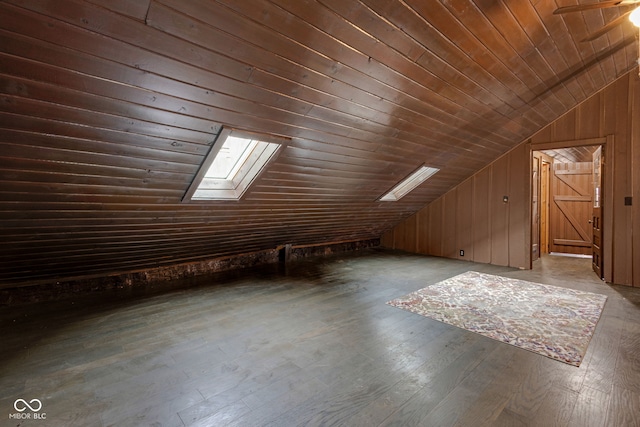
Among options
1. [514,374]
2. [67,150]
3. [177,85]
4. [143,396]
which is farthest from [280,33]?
[514,374]

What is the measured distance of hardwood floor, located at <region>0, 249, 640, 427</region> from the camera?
1511 mm

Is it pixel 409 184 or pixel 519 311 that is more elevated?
pixel 409 184

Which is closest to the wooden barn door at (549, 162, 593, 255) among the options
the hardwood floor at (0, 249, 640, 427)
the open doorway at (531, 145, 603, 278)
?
the open doorway at (531, 145, 603, 278)

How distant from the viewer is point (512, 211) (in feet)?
16.6

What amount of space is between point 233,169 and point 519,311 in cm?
322

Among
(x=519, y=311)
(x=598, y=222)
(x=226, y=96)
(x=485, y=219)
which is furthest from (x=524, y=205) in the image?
(x=226, y=96)

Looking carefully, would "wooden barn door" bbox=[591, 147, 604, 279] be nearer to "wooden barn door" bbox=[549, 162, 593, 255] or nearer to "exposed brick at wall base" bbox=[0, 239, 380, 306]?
"wooden barn door" bbox=[549, 162, 593, 255]

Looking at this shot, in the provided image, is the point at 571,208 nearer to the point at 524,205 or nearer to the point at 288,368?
the point at 524,205

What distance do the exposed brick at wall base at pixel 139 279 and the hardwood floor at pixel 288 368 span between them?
0.21 metres

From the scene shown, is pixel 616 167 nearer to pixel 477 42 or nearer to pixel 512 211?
pixel 512 211

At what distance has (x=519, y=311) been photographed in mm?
2959

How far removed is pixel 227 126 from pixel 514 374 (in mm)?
2547

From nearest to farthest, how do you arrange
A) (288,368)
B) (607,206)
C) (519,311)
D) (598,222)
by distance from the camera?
(288,368), (519,311), (607,206), (598,222)

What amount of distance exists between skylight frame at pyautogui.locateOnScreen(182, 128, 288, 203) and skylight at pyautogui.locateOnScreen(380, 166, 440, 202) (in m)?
2.44
